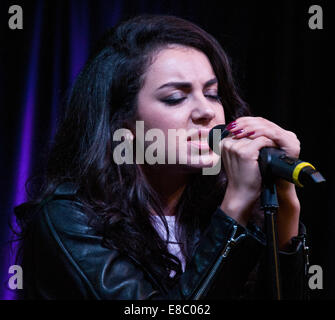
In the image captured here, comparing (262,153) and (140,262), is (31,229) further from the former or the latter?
(262,153)

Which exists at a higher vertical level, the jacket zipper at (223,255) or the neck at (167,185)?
the neck at (167,185)

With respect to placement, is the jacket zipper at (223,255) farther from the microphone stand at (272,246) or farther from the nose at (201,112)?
the nose at (201,112)

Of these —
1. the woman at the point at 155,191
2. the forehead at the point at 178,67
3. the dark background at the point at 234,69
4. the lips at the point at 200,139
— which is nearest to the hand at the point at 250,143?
the woman at the point at 155,191

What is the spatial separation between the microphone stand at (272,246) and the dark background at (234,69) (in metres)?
1.08

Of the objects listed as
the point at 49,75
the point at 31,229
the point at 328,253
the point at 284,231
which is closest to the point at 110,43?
the point at 49,75

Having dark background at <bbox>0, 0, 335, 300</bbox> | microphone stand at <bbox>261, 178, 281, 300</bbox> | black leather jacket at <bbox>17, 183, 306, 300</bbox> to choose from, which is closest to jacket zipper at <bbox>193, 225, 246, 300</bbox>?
black leather jacket at <bbox>17, 183, 306, 300</bbox>

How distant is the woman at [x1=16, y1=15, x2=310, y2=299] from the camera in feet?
3.25

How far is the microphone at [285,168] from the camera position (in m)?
0.79

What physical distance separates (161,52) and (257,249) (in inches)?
25.9

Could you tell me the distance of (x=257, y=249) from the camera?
1010mm

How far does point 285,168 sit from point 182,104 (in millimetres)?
480

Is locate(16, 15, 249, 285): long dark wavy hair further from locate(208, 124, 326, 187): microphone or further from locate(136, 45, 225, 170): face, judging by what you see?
locate(208, 124, 326, 187): microphone

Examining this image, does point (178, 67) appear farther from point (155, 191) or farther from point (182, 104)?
point (155, 191)

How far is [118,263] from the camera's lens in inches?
41.6
